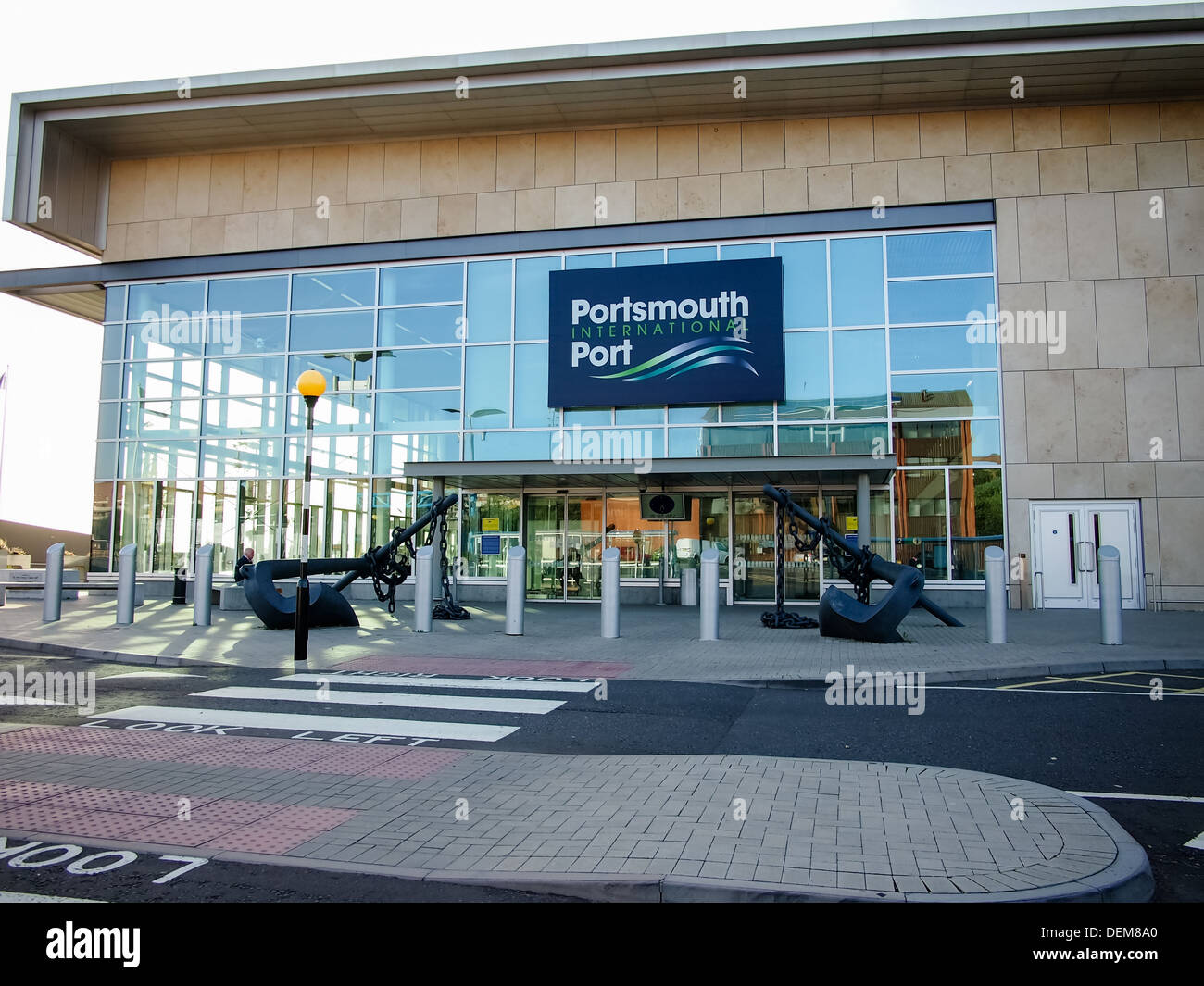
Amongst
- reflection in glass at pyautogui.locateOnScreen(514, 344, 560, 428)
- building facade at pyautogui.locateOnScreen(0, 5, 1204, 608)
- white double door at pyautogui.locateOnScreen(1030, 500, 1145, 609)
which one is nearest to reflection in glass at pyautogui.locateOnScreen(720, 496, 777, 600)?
building facade at pyautogui.locateOnScreen(0, 5, 1204, 608)

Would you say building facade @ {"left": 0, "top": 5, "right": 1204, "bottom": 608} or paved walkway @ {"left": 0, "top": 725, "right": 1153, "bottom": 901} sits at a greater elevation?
building facade @ {"left": 0, "top": 5, "right": 1204, "bottom": 608}

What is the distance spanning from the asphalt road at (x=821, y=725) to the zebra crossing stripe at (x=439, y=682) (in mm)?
51

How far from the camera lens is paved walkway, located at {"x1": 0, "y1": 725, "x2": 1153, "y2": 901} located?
3908 mm

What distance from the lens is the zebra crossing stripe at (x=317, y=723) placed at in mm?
7480

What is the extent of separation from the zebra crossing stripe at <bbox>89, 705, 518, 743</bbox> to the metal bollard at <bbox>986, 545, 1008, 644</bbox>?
8410 mm

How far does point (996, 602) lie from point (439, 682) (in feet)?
26.8

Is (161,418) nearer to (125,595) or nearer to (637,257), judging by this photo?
(125,595)

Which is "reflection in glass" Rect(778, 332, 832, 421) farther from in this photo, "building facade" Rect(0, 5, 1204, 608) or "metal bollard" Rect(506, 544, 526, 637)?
"metal bollard" Rect(506, 544, 526, 637)

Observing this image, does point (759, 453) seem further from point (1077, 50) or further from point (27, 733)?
point (27, 733)

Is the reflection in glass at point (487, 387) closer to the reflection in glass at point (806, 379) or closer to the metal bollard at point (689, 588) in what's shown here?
the metal bollard at point (689, 588)

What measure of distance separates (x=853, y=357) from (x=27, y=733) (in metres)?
18.9

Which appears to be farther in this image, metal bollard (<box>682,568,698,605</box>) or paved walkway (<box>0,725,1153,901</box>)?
metal bollard (<box>682,568,698,605</box>)

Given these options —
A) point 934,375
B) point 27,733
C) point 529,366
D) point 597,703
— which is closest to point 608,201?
point 529,366

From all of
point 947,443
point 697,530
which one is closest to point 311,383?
point 697,530
